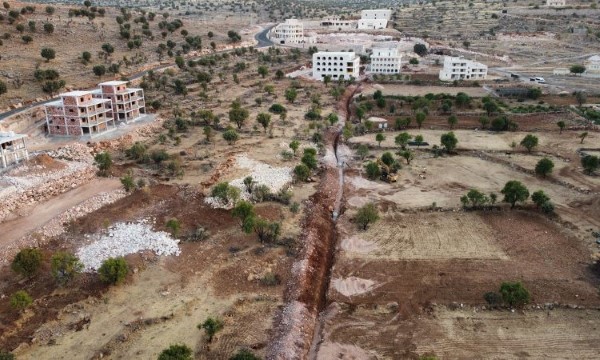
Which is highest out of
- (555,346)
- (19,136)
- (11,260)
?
(19,136)

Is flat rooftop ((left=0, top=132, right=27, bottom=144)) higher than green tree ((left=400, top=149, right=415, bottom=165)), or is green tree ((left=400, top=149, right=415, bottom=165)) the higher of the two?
flat rooftop ((left=0, top=132, right=27, bottom=144))

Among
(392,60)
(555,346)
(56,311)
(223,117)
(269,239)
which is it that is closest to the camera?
(555,346)

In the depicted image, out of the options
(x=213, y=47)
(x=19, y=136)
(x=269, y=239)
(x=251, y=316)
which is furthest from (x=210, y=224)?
(x=213, y=47)

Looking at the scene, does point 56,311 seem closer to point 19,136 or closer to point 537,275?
point 19,136

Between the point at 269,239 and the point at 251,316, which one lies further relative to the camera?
the point at 269,239

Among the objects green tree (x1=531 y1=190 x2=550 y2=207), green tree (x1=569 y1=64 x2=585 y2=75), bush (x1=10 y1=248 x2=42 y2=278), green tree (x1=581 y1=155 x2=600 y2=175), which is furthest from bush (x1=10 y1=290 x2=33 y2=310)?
green tree (x1=569 y1=64 x2=585 y2=75)

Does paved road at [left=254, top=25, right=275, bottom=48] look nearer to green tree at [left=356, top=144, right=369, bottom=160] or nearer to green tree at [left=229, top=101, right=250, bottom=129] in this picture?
green tree at [left=229, top=101, right=250, bottom=129]
